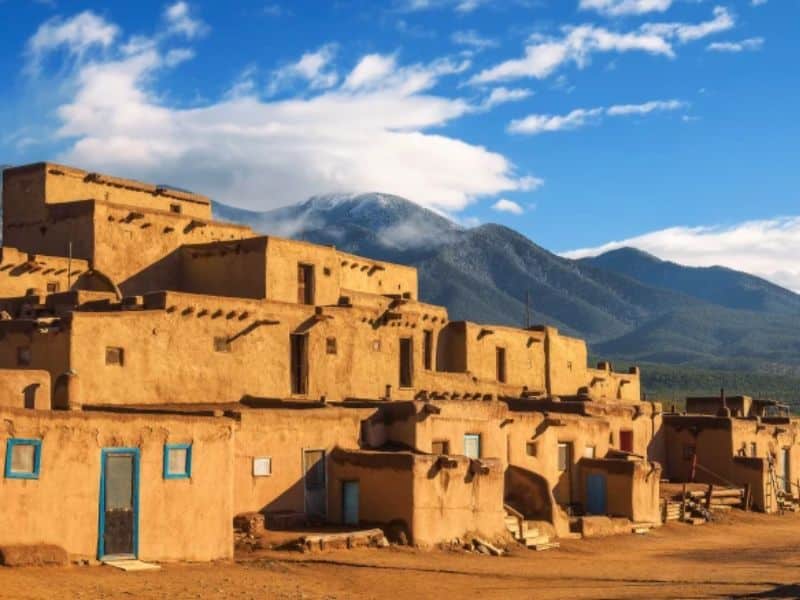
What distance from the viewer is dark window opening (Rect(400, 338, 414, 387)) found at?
3647 cm

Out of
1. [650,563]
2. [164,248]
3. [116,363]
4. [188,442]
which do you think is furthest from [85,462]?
[164,248]

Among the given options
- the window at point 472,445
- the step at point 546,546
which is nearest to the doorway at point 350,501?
the window at point 472,445

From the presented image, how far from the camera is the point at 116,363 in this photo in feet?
89.8

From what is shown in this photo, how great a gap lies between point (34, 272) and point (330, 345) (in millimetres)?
8620

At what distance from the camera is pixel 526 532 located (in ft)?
90.9

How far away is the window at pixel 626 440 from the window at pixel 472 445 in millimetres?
11253

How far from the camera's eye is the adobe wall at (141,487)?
706 inches

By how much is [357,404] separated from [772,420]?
79.1 feet

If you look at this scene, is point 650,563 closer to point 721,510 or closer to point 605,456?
point 605,456

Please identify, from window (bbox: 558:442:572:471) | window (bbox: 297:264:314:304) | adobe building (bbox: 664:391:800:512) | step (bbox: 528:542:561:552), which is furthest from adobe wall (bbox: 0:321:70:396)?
adobe building (bbox: 664:391:800:512)

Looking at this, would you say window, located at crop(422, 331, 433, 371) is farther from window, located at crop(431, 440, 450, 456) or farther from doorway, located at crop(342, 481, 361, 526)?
doorway, located at crop(342, 481, 361, 526)

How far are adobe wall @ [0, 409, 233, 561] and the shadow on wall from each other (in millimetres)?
10668

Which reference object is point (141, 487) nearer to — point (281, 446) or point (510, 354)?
point (281, 446)

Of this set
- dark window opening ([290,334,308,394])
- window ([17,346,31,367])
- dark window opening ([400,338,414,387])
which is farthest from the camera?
dark window opening ([400,338,414,387])
